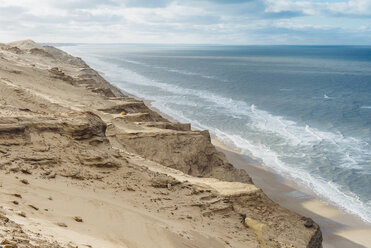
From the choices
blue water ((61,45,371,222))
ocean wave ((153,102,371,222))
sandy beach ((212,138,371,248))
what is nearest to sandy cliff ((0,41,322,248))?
sandy beach ((212,138,371,248))

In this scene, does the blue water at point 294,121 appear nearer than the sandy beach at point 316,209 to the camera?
No

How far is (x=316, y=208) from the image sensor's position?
22.0 metres

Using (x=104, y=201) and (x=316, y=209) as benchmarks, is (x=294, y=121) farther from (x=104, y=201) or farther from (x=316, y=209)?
(x=104, y=201)

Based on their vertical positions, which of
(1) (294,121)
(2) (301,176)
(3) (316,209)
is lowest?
(3) (316,209)

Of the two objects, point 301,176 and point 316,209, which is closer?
point 316,209

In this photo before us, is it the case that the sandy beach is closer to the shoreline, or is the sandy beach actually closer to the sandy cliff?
the shoreline

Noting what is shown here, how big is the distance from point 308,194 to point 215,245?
649 inches

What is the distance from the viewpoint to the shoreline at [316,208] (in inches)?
744

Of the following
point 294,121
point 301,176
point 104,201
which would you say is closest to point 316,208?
point 301,176

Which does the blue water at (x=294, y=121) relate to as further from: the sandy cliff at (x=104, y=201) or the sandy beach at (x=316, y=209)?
the sandy cliff at (x=104, y=201)

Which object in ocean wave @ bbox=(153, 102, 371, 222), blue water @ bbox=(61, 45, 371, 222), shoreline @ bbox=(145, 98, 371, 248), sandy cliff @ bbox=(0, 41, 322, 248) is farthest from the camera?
blue water @ bbox=(61, 45, 371, 222)

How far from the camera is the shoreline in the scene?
18906 millimetres

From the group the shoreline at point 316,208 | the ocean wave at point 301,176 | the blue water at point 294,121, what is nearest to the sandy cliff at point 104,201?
the shoreline at point 316,208

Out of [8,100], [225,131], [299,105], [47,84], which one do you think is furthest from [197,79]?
[8,100]
